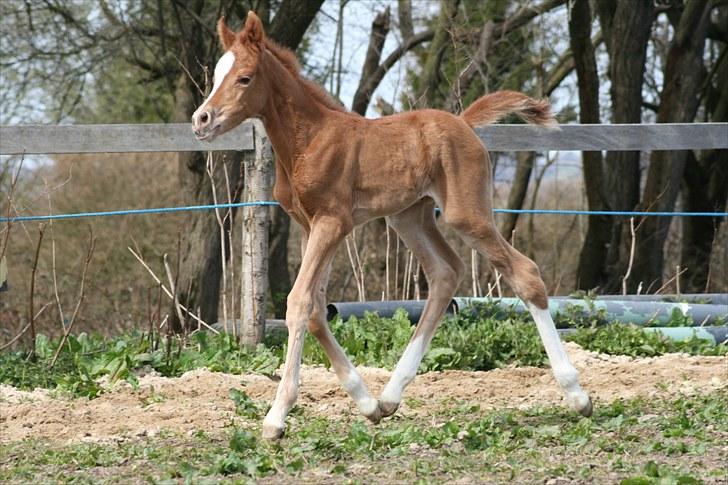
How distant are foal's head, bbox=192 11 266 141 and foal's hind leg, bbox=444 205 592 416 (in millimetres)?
1255

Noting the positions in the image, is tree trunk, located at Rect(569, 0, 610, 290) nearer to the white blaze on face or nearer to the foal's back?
the foal's back

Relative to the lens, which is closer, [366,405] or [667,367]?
[366,405]

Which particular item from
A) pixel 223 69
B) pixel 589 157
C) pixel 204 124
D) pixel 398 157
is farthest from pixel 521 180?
pixel 204 124

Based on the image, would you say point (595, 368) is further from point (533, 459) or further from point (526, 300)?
point (533, 459)

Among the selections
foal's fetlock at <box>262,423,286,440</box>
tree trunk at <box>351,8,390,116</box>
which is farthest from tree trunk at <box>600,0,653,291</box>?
foal's fetlock at <box>262,423,286,440</box>

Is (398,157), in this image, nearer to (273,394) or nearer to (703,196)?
(273,394)

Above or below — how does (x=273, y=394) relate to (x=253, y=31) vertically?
below

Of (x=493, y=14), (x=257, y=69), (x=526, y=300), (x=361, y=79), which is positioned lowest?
(x=526, y=300)

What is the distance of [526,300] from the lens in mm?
5805

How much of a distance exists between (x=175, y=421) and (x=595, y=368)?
3100 mm

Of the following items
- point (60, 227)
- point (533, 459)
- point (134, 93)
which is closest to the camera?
point (533, 459)

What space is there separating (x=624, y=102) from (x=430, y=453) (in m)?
10.1

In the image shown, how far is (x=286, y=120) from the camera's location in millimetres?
5711

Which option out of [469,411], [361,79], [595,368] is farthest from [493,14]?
[469,411]
